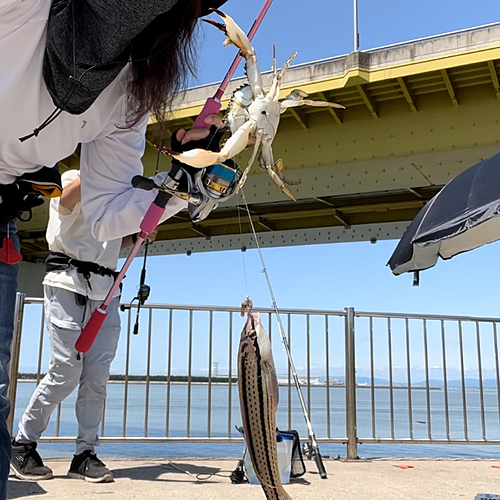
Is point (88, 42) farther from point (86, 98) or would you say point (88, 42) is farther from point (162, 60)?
point (162, 60)

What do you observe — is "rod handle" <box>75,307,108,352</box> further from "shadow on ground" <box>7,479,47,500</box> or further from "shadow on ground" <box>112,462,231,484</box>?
"shadow on ground" <box>112,462,231,484</box>

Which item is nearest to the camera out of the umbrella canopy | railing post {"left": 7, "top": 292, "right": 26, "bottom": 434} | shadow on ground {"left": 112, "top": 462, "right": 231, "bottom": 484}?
shadow on ground {"left": 112, "top": 462, "right": 231, "bottom": 484}

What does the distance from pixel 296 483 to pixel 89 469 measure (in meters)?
1.38

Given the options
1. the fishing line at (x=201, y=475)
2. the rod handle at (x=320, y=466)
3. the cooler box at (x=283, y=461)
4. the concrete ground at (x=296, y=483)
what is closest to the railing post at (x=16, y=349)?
the concrete ground at (x=296, y=483)

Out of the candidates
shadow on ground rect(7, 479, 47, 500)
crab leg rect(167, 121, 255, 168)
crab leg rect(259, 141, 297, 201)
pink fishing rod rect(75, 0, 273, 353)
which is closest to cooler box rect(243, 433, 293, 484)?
shadow on ground rect(7, 479, 47, 500)

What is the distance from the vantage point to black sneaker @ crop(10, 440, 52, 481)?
350 centimetres

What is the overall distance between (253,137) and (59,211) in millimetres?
2309

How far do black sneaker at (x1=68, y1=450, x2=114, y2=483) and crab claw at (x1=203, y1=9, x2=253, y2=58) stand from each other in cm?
283

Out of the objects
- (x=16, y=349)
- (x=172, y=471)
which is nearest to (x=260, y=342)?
(x=172, y=471)

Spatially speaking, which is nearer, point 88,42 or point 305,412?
point 88,42

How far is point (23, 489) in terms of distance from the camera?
3.20m

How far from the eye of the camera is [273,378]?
2041 millimetres

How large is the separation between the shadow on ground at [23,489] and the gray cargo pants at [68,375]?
0.27 m

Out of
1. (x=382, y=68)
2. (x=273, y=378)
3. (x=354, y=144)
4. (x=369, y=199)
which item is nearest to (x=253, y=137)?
(x=273, y=378)
